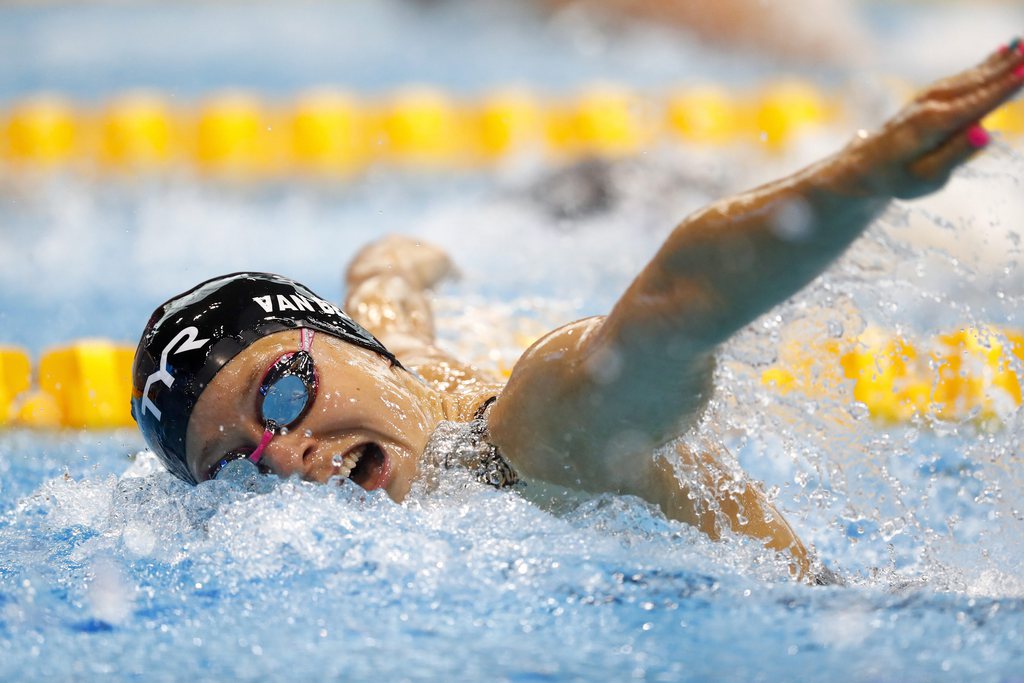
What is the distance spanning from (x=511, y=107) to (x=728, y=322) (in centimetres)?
434

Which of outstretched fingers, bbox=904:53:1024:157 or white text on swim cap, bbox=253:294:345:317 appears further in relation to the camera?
white text on swim cap, bbox=253:294:345:317

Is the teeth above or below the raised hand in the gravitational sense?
below

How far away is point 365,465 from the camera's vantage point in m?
1.74

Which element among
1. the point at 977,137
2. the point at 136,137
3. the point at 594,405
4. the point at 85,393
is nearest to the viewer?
the point at 977,137

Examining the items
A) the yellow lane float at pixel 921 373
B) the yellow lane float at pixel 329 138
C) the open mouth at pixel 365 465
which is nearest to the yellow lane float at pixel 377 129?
the yellow lane float at pixel 329 138

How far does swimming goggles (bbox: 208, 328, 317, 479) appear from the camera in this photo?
65.4 inches

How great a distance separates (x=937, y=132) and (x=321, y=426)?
0.96m

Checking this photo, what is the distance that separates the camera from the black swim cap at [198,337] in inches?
66.6

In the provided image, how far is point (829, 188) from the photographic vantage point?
3.82 ft

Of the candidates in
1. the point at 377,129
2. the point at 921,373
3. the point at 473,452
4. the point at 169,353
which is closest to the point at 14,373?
the point at 169,353

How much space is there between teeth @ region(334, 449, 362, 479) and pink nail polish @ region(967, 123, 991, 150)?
38.5 inches

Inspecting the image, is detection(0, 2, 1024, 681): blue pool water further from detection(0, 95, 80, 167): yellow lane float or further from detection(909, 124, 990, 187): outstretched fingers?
detection(0, 95, 80, 167): yellow lane float

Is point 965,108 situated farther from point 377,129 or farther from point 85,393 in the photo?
point 377,129

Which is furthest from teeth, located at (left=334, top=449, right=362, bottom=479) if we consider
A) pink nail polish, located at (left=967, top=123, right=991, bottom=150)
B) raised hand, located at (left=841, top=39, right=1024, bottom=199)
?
pink nail polish, located at (left=967, top=123, right=991, bottom=150)
